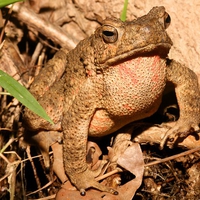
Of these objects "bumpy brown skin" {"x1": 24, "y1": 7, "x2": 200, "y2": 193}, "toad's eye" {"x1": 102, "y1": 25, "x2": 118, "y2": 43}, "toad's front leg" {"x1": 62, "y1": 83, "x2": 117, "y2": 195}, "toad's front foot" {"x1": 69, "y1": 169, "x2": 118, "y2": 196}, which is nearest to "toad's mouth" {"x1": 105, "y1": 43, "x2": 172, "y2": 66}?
"bumpy brown skin" {"x1": 24, "y1": 7, "x2": 200, "y2": 193}

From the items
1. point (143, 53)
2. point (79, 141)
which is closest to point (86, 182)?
point (79, 141)

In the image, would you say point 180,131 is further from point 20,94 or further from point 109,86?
point 20,94

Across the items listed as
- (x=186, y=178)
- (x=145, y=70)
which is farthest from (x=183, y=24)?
(x=186, y=178)

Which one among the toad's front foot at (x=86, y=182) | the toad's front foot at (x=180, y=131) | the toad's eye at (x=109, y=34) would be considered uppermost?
the toad's eye at (x=109, y=34)

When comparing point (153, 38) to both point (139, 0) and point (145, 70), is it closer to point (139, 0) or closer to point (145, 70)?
point (145, 70)

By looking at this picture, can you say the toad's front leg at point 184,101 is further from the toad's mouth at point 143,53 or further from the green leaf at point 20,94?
the green leaf at point 20,94

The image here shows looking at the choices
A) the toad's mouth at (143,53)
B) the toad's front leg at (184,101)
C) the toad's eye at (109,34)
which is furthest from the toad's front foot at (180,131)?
the toad's eye at (109,34)
